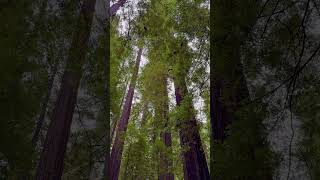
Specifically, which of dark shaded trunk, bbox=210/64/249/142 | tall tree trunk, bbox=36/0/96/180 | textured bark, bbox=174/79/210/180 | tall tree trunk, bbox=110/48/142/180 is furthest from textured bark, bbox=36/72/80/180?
tall tree trunk, bbox=110/48/142/180

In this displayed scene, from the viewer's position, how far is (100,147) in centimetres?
616

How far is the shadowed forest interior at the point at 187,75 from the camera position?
3.21 metres

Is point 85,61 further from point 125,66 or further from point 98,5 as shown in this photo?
point 125,66

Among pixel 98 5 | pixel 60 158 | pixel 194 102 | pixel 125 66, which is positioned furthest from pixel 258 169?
pixel 125 66

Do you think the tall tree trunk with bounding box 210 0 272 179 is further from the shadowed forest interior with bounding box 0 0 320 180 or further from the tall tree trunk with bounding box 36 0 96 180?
the tall tree trunk with bounding box 36 0 96 180

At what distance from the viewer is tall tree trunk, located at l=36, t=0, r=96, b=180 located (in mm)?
4215

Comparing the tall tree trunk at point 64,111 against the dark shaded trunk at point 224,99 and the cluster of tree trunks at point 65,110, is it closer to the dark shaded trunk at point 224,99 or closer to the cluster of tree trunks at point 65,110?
the cluster of tree trunks at point 65,110

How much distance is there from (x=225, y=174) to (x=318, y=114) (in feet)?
3.68

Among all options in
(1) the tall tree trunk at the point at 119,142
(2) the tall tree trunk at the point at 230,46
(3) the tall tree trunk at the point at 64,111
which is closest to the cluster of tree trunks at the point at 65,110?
(3) the tall tree trunk at the point at 64,111

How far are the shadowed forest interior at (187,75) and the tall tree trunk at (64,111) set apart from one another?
0.01 meters

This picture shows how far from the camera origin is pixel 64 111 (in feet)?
14.7

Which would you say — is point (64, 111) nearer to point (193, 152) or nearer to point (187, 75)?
point (187, 75)

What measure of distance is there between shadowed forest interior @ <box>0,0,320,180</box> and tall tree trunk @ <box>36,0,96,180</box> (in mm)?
11

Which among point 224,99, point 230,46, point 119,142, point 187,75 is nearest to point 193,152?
point 187,75
